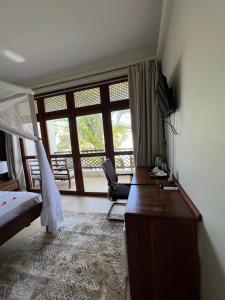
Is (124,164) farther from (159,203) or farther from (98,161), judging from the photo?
(159,203)

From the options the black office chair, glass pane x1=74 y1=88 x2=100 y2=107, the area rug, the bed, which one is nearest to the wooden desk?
the area rug

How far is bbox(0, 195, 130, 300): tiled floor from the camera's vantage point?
2.30m

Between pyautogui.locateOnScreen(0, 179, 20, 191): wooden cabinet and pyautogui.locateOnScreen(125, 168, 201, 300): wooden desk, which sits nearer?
pyautogui.locateOnScreen(125, 168, 201, 300): wooden desk

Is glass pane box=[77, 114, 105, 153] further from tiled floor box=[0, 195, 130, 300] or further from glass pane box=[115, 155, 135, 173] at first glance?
tiled floor box=[0, 195, 130, 300]

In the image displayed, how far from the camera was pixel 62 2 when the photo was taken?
5.54ft

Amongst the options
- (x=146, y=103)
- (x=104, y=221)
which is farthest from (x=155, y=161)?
(x=104, y=221)

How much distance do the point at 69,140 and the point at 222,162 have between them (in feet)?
11.1

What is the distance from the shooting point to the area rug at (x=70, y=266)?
1.57m

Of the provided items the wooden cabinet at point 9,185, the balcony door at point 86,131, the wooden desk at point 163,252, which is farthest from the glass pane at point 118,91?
the wooden cabinet at point 9,185

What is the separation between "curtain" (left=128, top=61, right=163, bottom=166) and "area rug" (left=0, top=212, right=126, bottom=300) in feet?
4.18

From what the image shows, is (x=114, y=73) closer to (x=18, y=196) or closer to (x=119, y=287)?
(x=18, y=196)

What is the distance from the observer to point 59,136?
3959 mm

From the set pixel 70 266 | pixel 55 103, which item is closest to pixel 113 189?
pixel 70 266

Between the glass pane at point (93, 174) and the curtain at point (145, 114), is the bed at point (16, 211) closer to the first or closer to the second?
the glass pane at point (93, 174)
